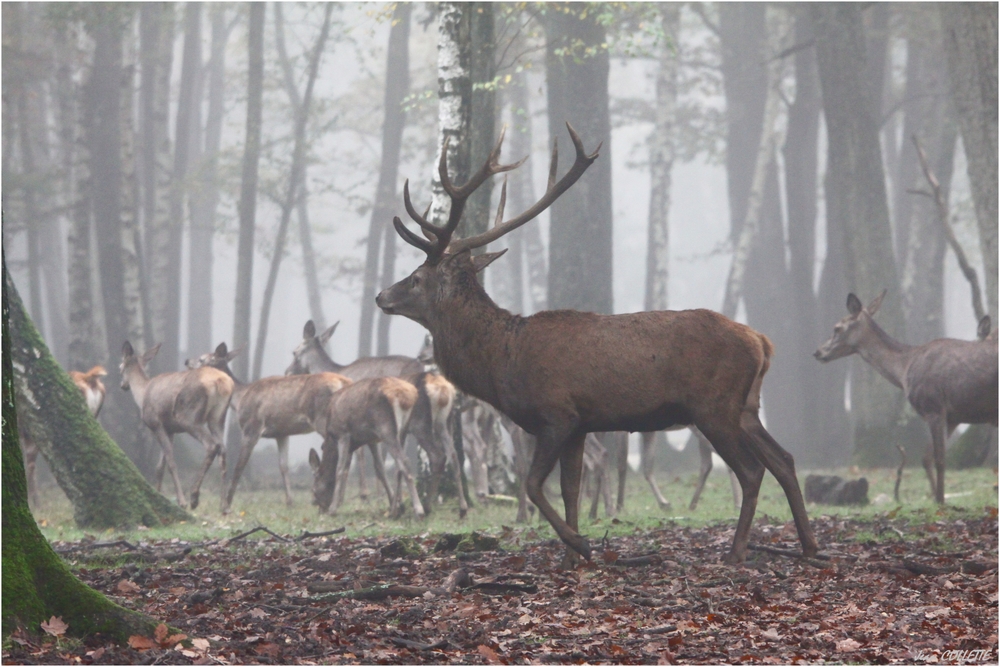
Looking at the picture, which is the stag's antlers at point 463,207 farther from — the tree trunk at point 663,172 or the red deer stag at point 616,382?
the tree trunk at point 663,172

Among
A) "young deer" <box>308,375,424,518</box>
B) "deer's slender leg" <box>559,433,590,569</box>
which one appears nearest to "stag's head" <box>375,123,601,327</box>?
"deer's slender leg" <box>559,433,590,569</box>

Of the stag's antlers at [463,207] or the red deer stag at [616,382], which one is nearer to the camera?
the red deer stag at [616,382]

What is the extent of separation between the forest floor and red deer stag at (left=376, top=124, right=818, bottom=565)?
0.56 meters

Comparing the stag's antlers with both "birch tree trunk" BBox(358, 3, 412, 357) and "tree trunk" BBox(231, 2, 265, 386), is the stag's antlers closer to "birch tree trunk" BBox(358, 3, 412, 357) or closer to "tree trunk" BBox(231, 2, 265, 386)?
"tree trunk" BBox(231, 2, 265, 386)

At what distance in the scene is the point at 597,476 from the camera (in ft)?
39.5

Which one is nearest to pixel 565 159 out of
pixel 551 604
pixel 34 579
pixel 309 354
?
pixel 309 354

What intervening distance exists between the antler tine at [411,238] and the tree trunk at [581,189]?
10674 millimetres

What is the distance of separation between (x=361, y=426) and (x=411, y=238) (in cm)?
489

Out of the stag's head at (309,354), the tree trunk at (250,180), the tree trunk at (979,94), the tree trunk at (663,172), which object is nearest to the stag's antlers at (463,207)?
the tree trunk at (979,94)

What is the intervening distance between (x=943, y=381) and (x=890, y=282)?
19.4 feet

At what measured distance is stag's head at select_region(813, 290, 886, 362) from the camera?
537 inches

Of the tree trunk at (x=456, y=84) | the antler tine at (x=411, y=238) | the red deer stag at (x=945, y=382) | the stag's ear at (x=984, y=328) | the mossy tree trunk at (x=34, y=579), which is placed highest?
the tree trunk at (x=456, y=84)

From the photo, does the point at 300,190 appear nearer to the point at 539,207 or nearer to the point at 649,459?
the point at 649,459

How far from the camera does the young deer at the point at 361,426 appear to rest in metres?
12.2
